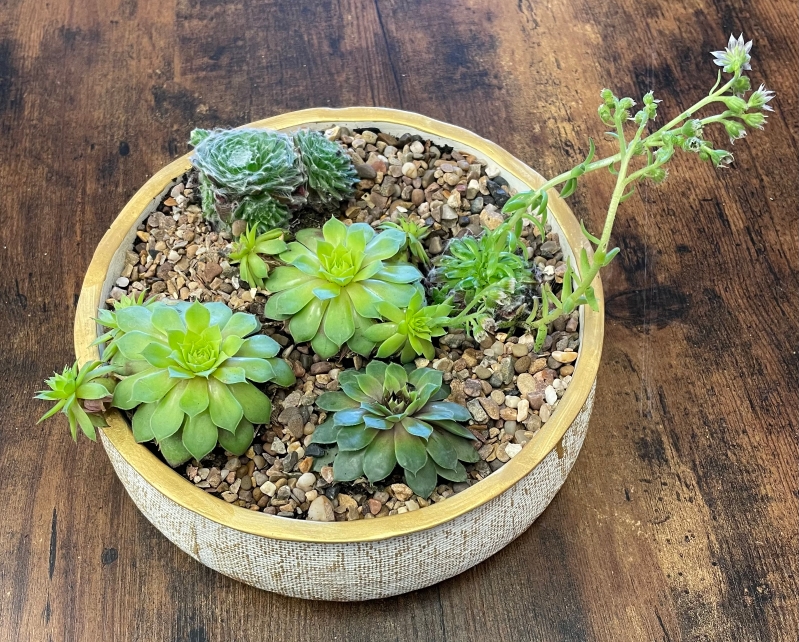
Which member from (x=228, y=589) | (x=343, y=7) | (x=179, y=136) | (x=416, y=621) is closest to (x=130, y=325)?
(x=228, y=589)

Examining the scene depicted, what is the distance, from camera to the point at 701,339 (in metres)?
1.23

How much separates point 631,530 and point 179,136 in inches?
40.0

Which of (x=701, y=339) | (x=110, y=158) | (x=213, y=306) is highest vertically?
(x=213, y=306)

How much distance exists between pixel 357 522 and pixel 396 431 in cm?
11

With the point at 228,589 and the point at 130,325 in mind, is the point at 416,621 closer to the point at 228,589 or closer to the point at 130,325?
the point at 228,589

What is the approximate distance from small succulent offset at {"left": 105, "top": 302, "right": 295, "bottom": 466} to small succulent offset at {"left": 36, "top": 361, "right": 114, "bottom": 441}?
0.03 metres

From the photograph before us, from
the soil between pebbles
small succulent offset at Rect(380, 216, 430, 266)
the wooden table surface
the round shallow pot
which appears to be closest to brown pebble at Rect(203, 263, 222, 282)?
the soil between pebbles

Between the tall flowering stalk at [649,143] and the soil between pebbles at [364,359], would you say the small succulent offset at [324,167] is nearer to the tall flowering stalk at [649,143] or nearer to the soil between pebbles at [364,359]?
the soil between pebbles at [364,359]

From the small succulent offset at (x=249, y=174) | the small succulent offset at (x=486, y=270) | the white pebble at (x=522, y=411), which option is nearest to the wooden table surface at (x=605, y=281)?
the white pebble at (x=522, y=411)

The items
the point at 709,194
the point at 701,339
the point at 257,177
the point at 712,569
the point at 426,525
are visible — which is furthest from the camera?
the point at 709,194

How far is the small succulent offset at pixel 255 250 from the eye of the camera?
966mm

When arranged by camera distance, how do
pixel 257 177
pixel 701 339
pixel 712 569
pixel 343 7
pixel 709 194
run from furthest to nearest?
pixel 343 7 → pixel 709 194 → pixel 701 339 → pixel 712 569 → pixel 257 177

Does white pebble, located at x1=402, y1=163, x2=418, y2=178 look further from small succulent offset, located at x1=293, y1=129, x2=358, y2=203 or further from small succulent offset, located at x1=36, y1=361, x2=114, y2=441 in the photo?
small succulent offset, located at x1=36, y1=361, x2=114, y2=441

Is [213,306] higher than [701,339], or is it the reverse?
[213,306]
